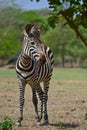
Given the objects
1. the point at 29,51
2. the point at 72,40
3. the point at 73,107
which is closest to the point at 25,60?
the point at 29,51

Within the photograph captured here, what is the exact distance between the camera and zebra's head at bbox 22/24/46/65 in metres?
8.51

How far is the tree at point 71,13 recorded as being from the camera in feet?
7.00

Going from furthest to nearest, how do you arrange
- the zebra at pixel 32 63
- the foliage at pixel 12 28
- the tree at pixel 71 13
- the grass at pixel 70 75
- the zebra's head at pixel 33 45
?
the foliage at pixel 12 28, the grass at pixel 70 75, the zebra at pixel 32 63, the zebra's head at pixel 33 45, the tree at pixel 71 13

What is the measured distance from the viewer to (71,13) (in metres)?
2.24

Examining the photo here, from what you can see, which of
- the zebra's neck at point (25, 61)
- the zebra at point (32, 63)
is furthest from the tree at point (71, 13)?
the zebra's neck at point (25, 61)

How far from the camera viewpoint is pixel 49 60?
10.5 m

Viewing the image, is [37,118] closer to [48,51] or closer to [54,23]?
[48,51]

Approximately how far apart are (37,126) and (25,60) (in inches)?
53.4

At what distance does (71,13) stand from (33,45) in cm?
642

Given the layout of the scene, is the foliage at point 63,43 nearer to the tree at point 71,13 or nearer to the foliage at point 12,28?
the foliage at point 12,28

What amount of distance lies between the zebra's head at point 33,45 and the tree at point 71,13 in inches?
232

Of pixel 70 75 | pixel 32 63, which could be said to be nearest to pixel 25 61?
pixel 32 63

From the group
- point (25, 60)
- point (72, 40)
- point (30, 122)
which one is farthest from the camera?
point (72, 40)

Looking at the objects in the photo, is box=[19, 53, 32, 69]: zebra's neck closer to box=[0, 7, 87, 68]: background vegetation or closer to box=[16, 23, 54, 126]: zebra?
box=[16, 23, 54, 126]: zebra
